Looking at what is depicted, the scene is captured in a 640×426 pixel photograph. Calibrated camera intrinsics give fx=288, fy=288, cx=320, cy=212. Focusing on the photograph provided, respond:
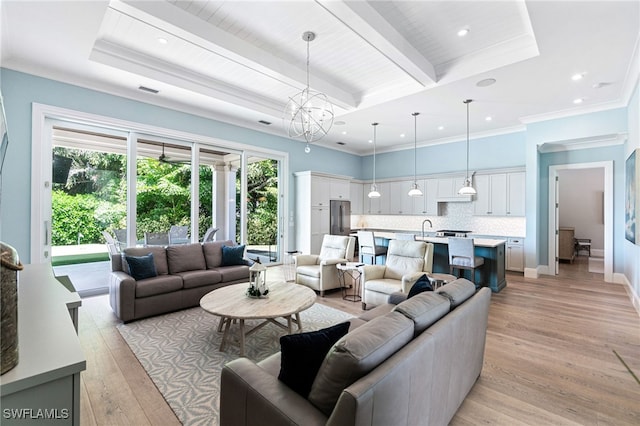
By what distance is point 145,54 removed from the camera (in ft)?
12.9

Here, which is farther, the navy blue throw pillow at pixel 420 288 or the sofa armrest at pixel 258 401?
the navy blue throw pillow at pixel 420 288

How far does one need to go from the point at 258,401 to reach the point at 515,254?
678cm

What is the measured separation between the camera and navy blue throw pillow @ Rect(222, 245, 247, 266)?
4.75m

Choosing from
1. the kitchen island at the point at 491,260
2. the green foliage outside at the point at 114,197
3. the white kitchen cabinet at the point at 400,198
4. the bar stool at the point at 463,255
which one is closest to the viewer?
the green foliage outside at the point at 114,197

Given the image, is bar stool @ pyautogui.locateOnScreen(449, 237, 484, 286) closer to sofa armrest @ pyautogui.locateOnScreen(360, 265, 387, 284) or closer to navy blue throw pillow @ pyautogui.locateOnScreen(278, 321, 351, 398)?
sofa armrest @ pyautogui.locateOnScreen(360, 265, 387, 284)

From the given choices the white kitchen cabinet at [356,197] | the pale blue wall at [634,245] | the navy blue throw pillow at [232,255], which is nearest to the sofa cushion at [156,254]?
the navy blue throw pillow at [232,255]

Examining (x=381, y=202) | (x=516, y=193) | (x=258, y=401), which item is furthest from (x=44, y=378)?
(x=381, y=202)

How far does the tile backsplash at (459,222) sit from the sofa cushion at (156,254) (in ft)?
19.8

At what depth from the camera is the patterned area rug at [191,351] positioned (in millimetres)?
2119

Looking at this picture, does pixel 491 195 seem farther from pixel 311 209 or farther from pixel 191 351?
pixel 191 351

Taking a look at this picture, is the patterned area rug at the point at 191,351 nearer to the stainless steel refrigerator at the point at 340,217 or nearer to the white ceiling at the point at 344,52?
the white ceiling at the point at 344,52

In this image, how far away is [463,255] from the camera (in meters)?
4.70

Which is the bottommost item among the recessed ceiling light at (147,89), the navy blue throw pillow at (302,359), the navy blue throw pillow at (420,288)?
the navy blue throw pillow at (302,359)

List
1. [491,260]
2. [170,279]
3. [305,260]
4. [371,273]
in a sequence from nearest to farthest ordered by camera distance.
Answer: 1. [170,279]
2. [371,273]
3. [491,260]
4. [305,260]
